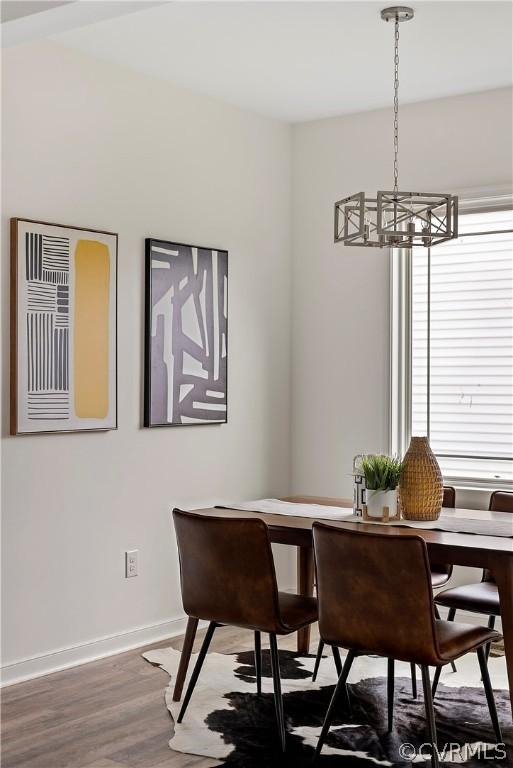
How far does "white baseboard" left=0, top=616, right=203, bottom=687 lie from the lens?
3.81 m

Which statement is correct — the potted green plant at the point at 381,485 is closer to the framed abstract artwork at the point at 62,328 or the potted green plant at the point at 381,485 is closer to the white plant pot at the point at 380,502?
the white plant pot at the point at 380,502

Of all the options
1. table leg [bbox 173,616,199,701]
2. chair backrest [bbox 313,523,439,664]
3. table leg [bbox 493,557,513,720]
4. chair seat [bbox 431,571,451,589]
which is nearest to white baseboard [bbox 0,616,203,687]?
table leg [bbox 173,616,199,701]

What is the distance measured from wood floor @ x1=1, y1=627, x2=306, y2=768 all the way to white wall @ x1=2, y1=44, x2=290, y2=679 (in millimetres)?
188

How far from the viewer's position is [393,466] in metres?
3.52

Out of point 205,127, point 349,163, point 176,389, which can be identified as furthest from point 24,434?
point 349,163

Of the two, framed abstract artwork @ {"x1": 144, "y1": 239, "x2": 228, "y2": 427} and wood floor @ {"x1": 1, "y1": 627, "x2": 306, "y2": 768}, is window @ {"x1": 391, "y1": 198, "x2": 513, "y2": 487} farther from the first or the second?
wood floor @ {"x1": 1, "y1": 627, "x2": 306, "y2": 768}

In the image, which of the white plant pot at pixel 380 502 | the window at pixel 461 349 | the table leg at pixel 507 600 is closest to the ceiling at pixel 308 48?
the window at pixel 461 349

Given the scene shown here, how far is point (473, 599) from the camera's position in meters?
3.57

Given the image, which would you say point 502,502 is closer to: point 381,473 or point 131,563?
point 381,473

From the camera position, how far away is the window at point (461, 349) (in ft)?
15.3

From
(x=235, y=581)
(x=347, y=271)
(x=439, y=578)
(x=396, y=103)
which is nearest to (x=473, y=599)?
(x=439, y=578)

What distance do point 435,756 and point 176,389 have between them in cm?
233

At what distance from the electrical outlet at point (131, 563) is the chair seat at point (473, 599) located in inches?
58.6

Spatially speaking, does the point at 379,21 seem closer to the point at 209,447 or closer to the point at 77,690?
the point at 209,447
